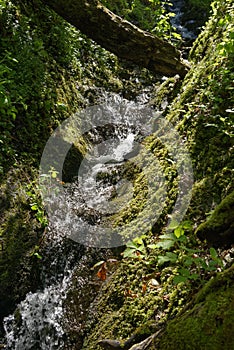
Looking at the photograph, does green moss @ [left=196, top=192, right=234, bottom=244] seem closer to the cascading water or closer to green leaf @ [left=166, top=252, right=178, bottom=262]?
green leaf @ [left=166, top=252, right=178, bottom=262]

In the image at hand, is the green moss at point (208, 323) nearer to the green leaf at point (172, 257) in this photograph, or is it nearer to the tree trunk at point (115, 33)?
the green leaf at point (172, 257)

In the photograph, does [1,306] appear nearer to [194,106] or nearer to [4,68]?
[4,68]

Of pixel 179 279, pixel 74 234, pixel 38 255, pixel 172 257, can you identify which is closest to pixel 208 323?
pixel 179 279

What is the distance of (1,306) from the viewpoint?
3.41 m

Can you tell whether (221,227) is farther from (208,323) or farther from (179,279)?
(208,323)

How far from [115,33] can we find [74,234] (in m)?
3.55

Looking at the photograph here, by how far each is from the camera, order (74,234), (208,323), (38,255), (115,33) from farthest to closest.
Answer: (115,33)
(74,234)
(38,255)
(208,323)

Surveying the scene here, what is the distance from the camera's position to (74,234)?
430 centimetres

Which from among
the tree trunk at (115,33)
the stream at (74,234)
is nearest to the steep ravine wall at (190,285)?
the stream at (74,234)

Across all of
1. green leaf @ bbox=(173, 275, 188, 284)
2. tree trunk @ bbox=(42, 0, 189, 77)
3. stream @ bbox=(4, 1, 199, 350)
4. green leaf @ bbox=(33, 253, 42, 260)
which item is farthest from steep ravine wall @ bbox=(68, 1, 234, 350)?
tree trunk @ bbox=(42, 0, 189, 77)

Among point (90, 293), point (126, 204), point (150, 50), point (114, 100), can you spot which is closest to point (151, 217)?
point (126, 204)

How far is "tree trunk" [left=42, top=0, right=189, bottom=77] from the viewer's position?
5.55 metres

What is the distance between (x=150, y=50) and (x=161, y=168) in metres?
2.68

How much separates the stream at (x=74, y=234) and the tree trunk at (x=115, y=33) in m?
1.26
